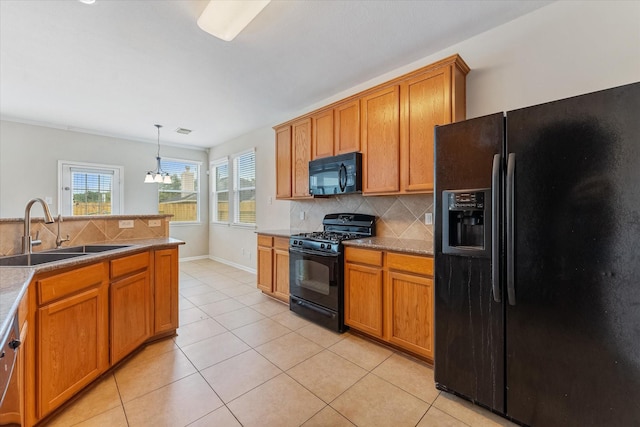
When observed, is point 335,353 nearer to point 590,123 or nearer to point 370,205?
point 370,205

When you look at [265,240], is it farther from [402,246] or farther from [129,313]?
[402,246]

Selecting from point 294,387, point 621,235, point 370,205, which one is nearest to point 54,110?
point 370,205

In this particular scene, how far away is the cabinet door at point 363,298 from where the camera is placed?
7.83 ft

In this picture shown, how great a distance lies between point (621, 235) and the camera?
1207 millimetres

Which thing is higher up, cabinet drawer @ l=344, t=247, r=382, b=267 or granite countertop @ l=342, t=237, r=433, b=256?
granite countertop @ l=342, t=237, r=433, b=256

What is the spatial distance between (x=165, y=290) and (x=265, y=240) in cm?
142

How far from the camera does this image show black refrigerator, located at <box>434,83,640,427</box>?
1210mm

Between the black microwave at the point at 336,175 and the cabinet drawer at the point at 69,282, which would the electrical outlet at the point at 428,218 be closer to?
the black microwave at the point at 336,175

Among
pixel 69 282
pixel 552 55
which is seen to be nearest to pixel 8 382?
pixel 69 282

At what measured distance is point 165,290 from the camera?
2506 mm

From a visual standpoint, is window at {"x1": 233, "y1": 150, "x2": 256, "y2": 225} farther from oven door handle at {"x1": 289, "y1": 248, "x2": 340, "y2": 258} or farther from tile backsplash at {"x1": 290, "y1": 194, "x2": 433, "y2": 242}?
oven door handle at {"x1": 289, "y1": 248, "x2": 340, "y2": 258}

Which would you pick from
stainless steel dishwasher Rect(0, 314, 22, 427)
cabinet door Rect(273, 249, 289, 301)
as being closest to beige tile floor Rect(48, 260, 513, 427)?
cabinet door Rect(273, 249, 289, 301)

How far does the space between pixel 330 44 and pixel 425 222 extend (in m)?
1.87

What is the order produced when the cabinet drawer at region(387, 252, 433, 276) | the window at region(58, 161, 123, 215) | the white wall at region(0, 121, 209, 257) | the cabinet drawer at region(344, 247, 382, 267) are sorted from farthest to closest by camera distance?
the window at region(58, 161, 123, 215) → the white wall at region(0, 121, 209, 257) → the cabinet drawer at region(344, 247, 382, 267) → the cabinet drawer at region(387, 252, 433, 276)
